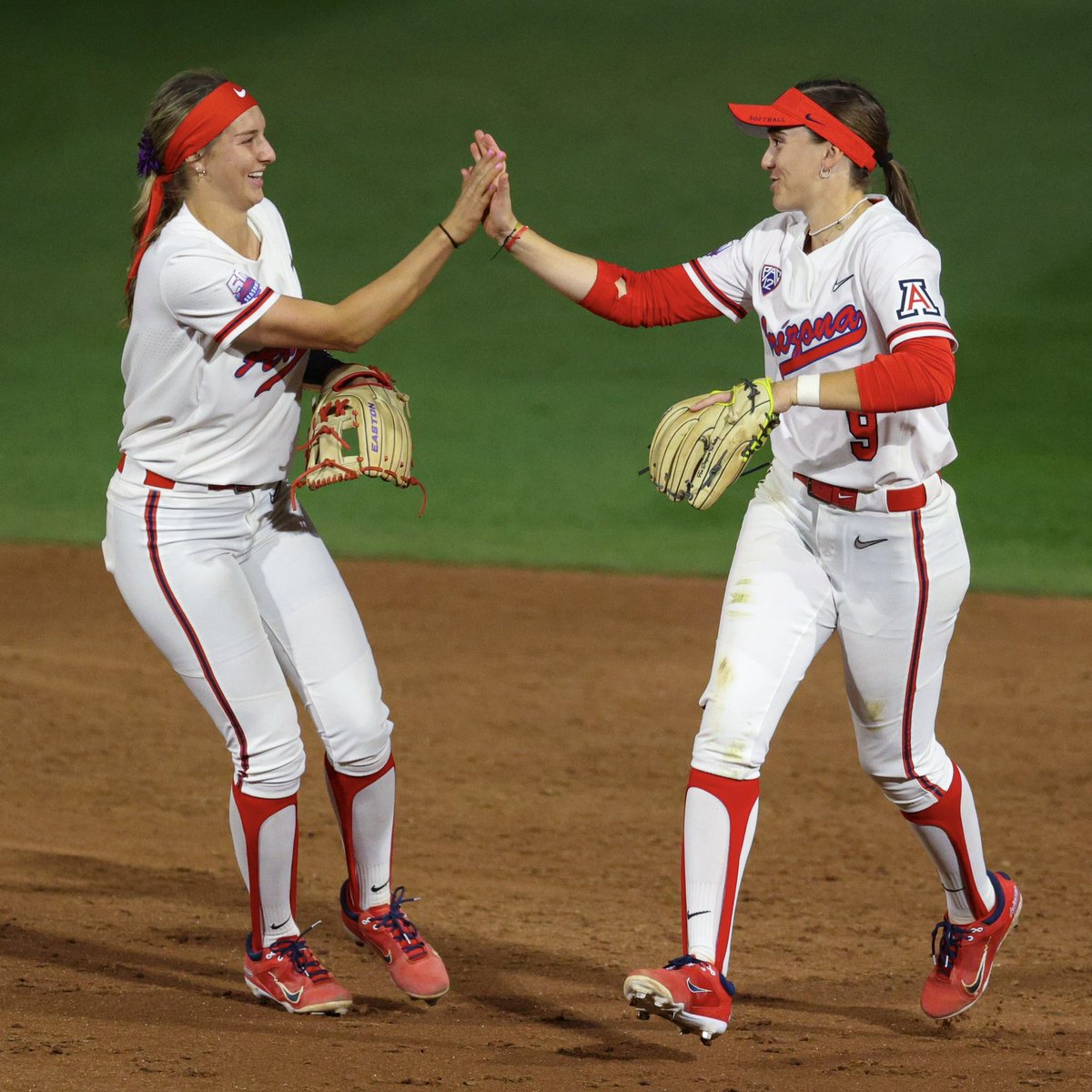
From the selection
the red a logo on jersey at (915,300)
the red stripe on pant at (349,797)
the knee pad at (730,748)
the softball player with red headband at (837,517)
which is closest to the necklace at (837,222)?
the softball player with red headband at (837,517)

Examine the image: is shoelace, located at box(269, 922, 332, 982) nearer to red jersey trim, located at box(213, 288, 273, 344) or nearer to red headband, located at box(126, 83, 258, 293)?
red jersey trim, located at box(213, 288, 273, 344)

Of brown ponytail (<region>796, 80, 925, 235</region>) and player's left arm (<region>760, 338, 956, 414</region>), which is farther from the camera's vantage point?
brown ponytail (<region>796, 80, 925, 235</region>)

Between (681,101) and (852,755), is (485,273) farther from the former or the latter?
(852,755)

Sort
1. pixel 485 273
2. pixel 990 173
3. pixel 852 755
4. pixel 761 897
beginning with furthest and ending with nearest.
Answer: pixel 990 173 < pixel 485 273 < pixel 852 755 < pixel 761 897

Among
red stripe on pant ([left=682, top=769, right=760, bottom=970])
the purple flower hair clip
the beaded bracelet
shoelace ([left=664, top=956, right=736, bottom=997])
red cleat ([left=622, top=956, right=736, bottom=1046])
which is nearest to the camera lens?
red cleat ([left=622, top=956, right=736, bottom=1046])

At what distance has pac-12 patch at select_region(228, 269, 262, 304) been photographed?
11.5ft

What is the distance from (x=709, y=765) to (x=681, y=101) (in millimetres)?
13903

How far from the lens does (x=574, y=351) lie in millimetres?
12414

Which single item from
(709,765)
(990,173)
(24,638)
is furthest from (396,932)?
(990,173)

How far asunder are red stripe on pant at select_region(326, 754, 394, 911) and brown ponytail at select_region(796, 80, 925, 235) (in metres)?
1.77

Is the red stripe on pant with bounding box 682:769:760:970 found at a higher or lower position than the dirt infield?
higher

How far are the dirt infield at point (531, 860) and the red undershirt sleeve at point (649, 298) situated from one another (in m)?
1.71

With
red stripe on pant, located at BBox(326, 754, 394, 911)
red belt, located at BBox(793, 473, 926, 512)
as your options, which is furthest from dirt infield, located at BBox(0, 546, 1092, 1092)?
red belt, located at BBox(793, 473, 926, 512)

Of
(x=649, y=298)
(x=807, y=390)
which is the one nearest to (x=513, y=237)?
(x=649, y=298)
